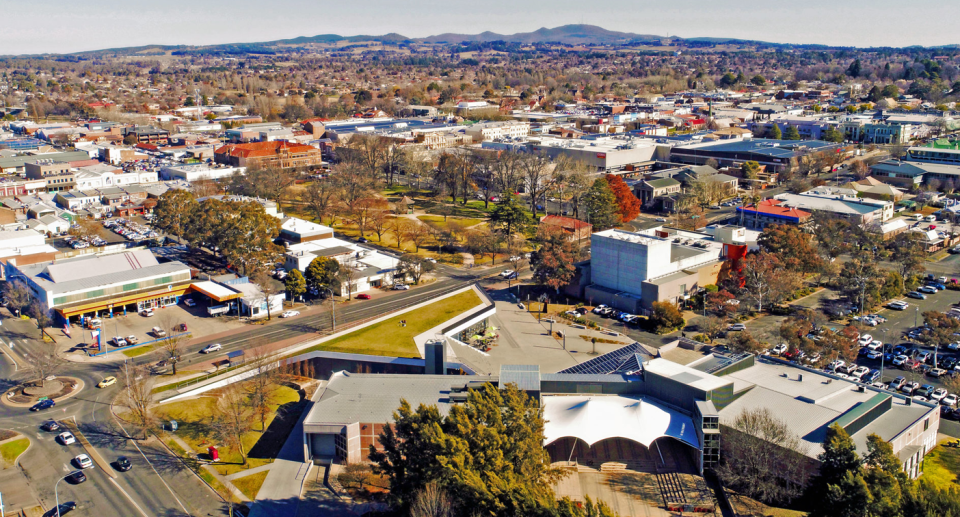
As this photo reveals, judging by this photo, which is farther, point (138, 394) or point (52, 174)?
point (52, 174)

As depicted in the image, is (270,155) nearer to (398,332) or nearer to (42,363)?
(398,332)

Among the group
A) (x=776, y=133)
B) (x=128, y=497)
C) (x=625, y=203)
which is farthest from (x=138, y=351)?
(x=776, y=133)

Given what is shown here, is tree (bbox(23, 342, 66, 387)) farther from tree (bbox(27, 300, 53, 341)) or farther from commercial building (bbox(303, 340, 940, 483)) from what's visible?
commercial building (bbox(303, 340, 940, 483))

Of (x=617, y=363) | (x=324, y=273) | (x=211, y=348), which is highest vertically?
(x=324, y=273)

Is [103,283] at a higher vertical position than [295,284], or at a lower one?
higher

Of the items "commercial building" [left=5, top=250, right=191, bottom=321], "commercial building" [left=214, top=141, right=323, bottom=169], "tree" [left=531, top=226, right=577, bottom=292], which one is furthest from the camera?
"commercial building" [left=214, top=141, right=323, bottom=169]

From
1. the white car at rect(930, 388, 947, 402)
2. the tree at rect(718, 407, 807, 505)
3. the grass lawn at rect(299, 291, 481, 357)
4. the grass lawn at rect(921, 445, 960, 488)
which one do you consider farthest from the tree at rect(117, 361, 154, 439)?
the white car at rect(930, 388, 947, 402)
